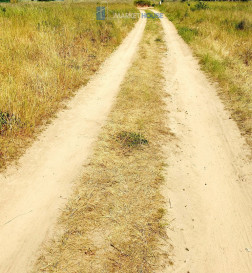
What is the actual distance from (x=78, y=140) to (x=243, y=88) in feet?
18.3

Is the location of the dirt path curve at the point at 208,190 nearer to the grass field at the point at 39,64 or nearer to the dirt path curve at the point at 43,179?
the dirt path curve at the point at 43,179

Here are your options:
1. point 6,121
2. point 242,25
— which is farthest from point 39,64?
point 242,25

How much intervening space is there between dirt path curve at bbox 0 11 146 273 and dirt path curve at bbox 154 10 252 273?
1597 mm

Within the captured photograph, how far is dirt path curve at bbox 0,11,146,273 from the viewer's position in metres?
2.67

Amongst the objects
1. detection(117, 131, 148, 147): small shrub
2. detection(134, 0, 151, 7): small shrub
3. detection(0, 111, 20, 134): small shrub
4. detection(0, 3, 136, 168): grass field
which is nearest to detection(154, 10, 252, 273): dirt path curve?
detection(117, 131, 148, 147): small shrub

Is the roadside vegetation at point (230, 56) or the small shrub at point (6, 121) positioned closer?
the small shrub at point (6, 121)

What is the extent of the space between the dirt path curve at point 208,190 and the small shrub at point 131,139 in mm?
593

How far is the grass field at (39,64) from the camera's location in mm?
4492

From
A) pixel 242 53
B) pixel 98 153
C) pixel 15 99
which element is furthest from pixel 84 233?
pixel 242 53

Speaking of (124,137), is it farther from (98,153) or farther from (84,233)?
(84,233)

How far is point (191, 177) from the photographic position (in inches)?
153

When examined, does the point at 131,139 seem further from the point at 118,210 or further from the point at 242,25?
the point at 242,25

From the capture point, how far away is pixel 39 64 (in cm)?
676

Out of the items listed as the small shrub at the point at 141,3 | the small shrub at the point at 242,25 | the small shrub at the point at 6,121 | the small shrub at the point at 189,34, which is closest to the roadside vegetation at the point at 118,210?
the small shrub at the point at 6,121
